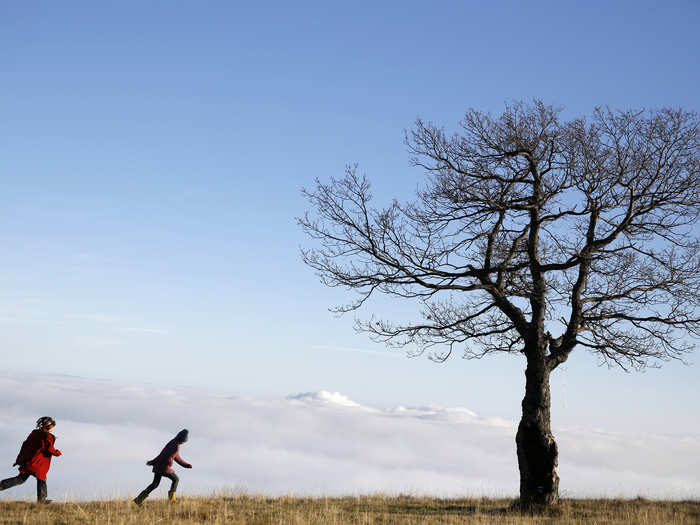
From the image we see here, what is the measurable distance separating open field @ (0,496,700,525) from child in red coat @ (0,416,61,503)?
43cm

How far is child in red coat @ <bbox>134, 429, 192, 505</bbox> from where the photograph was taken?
13.9 meters

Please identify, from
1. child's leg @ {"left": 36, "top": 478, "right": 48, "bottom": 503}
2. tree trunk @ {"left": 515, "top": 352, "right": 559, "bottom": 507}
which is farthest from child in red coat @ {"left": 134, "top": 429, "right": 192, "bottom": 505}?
tree trunk @ {"left": 515, "top": 352, "right": 559, "bottom": 507}

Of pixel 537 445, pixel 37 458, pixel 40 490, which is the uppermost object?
pixel 537 445

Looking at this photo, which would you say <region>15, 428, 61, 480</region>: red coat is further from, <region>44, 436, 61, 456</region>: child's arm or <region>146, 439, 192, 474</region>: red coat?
<region>146, 439, 192, 474</region>: red coat

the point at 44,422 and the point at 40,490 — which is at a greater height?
the point at 44,422

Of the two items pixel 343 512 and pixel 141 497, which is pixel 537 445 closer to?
pixel 343 512

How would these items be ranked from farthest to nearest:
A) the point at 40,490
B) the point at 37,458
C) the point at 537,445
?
the point at 537,445 → the point at 40,490 → the point at 37,458

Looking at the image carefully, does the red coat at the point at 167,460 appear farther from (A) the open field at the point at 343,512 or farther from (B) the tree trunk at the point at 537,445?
(B) the tree trunk at the point at 537,445

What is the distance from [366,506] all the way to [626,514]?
236 inches

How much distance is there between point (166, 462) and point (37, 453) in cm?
278

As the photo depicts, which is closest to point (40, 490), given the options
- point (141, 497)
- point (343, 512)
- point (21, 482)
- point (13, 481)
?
point (21, 482)

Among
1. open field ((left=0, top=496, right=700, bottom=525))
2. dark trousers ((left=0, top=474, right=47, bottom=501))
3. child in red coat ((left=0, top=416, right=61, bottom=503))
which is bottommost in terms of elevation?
open field ((left=0, top=496, right=700, bottom=525))

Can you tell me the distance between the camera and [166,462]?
545 inches

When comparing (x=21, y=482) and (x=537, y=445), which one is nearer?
(x=21, y=482)
